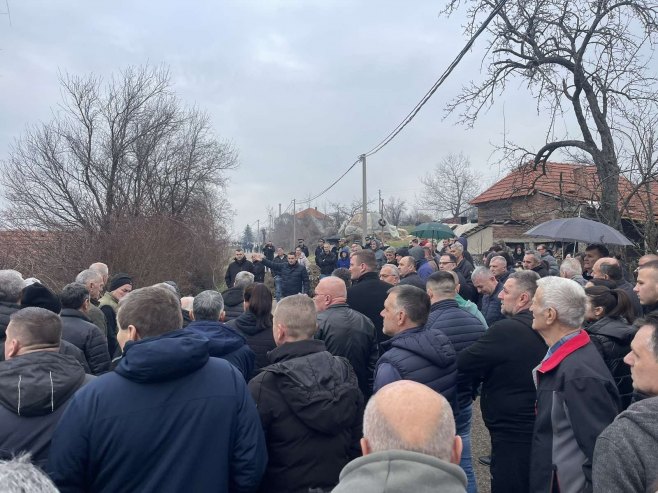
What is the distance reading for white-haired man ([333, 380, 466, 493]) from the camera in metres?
1.63

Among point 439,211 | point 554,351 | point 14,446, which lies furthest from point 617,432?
point 439,211

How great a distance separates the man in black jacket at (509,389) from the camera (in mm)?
3764

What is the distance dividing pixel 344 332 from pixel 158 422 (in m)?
2.31

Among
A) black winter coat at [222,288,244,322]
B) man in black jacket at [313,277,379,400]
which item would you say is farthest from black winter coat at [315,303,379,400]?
black winter coat at [222,288,244,322]

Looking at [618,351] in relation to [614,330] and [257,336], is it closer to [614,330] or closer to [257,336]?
[614,330]

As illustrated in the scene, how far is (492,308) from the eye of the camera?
723cm

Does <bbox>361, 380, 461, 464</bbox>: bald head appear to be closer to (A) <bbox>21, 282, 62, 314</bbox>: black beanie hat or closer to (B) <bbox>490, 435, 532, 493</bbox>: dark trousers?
(B) <bbox>490, 435, 532, 493</bbox>: dark trousers

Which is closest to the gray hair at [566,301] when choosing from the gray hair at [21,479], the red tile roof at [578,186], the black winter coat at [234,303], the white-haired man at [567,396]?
the white-haired man at [567,396]

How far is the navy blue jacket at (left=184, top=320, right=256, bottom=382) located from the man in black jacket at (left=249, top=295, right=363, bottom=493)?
64cm

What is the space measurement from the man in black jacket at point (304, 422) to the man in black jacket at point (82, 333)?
7.41ft

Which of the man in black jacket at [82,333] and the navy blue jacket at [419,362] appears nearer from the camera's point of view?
the navy blue jacket at [419,362]

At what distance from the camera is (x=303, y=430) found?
298cm

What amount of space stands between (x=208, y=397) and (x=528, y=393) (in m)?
2.19

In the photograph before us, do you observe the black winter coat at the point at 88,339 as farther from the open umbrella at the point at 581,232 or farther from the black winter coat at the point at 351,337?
the open umbrella at the point at 581,232
